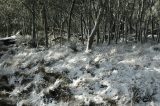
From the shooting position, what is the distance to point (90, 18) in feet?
115

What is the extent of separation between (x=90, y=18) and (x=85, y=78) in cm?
1630

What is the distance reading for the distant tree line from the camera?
1196 inches

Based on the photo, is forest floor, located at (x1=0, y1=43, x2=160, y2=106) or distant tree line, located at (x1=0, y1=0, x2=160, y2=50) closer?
forest floor, located at (x1=0, y1=43, x2=160, y2=106)

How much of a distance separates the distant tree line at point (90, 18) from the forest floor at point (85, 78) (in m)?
3.09

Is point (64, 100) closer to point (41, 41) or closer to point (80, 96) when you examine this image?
point (80, 96)

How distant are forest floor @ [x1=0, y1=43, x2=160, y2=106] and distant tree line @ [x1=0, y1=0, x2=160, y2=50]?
309 centimetres

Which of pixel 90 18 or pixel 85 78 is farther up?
pixel 90 18

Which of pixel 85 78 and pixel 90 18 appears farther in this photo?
pixel 90 18

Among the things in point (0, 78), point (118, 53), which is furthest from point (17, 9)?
point (118, 53)

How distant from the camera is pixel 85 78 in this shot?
776 inches

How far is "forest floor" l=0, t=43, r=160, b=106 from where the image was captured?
17484 mm

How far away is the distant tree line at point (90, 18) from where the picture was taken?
3038 cm

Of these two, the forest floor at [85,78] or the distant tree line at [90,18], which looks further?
the distant tree line at [90,18]

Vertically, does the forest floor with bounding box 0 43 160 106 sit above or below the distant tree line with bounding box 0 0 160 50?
below
